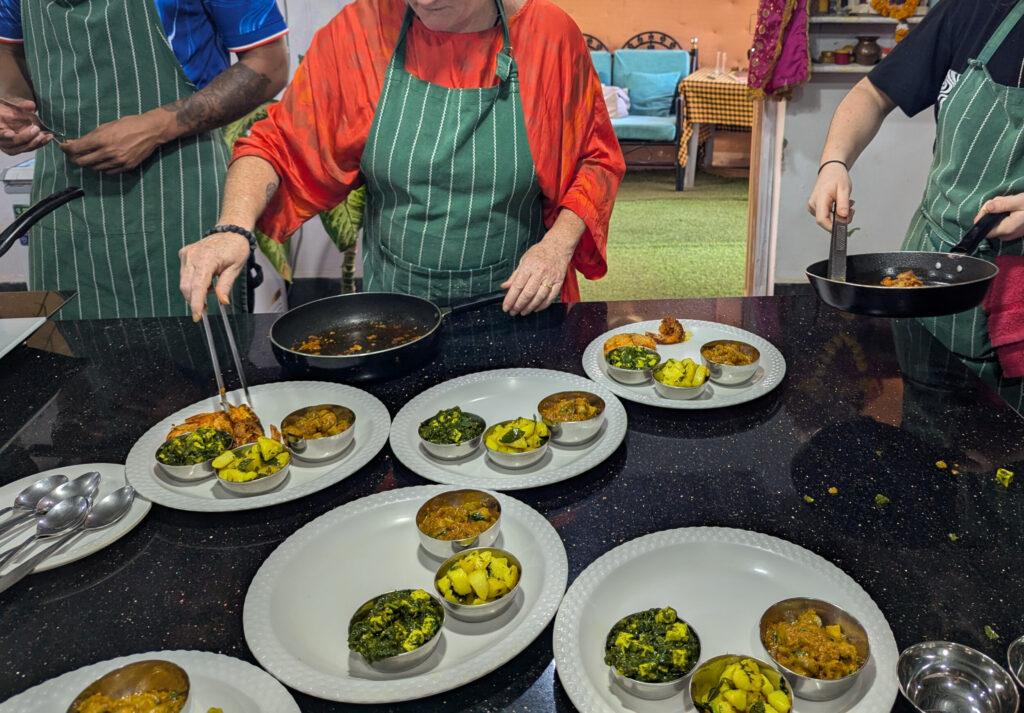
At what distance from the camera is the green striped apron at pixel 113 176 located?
174 centimetres

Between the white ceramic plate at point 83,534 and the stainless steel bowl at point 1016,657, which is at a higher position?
the white ceramic plate at point 83,534

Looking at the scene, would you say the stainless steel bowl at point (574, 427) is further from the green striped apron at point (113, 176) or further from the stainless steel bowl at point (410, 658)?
the green striped apron at point (113, 176)

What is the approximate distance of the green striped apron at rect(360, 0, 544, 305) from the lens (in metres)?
1.58

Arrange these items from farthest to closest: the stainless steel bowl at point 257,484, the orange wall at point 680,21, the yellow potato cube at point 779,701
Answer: the orange wall at point 680,21 < the stainless steel bowl at point 257,484 < the yellow potato cube at point 779,701

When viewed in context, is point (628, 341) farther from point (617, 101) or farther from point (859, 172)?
point (617, 101)

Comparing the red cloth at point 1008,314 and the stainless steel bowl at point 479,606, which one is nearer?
the stainless steel bowl at point 479,606

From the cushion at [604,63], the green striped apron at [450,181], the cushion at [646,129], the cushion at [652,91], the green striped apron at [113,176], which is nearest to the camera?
the green striped apron at [450,181]

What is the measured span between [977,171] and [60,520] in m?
1.81

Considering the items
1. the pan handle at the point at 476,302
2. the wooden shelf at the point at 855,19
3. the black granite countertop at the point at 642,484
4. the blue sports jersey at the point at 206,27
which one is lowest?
the black granite countertop at the point at 642,484

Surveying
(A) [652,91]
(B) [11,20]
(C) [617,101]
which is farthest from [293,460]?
(A) [652,91]

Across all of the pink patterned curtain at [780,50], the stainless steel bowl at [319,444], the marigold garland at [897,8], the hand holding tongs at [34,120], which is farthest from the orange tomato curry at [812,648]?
the marigold garland at [897,8]

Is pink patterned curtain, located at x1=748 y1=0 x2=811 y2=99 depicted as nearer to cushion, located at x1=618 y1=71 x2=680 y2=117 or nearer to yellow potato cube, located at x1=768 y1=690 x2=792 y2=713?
yellow potato cube, located at x1=768 y1=690 x2=792 y2=713

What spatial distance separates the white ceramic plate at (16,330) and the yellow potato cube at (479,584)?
44.4 inches

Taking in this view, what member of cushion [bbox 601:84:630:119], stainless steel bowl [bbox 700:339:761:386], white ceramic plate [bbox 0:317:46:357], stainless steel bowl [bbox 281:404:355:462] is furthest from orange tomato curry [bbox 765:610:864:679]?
cushion [bbox 601:84:630:119]
